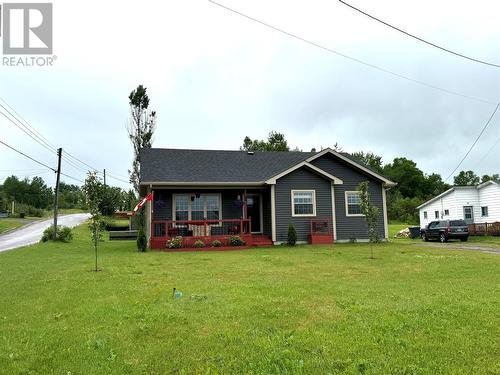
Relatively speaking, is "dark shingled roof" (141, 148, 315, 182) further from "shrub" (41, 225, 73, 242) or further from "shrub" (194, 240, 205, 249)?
"shrub" (41, 225, 73, 242)

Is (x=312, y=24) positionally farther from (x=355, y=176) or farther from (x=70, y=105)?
(x=70, y=105)

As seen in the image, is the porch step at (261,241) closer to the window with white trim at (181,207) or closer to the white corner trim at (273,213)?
the white corner trim at (273,213)

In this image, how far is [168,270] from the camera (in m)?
10.6

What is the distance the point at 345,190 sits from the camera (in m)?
20.9

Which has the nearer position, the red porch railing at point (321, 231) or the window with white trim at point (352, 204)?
the red porch railing at point (321, 231)

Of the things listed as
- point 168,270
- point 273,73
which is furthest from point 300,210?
point 168,270

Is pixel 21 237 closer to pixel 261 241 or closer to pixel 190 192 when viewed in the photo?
pixel 190 192

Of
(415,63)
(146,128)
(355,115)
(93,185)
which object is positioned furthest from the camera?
(146,128)

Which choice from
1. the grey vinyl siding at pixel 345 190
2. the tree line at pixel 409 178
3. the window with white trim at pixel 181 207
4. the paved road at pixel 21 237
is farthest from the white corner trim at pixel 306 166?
the tree line at pixel 409 178

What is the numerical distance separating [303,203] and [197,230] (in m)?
5.50

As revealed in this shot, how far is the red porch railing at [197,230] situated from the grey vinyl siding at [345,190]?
4.92 m

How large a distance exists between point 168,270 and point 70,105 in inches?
555

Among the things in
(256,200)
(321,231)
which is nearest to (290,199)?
(256,200)

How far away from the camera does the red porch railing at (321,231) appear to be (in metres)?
19.8
